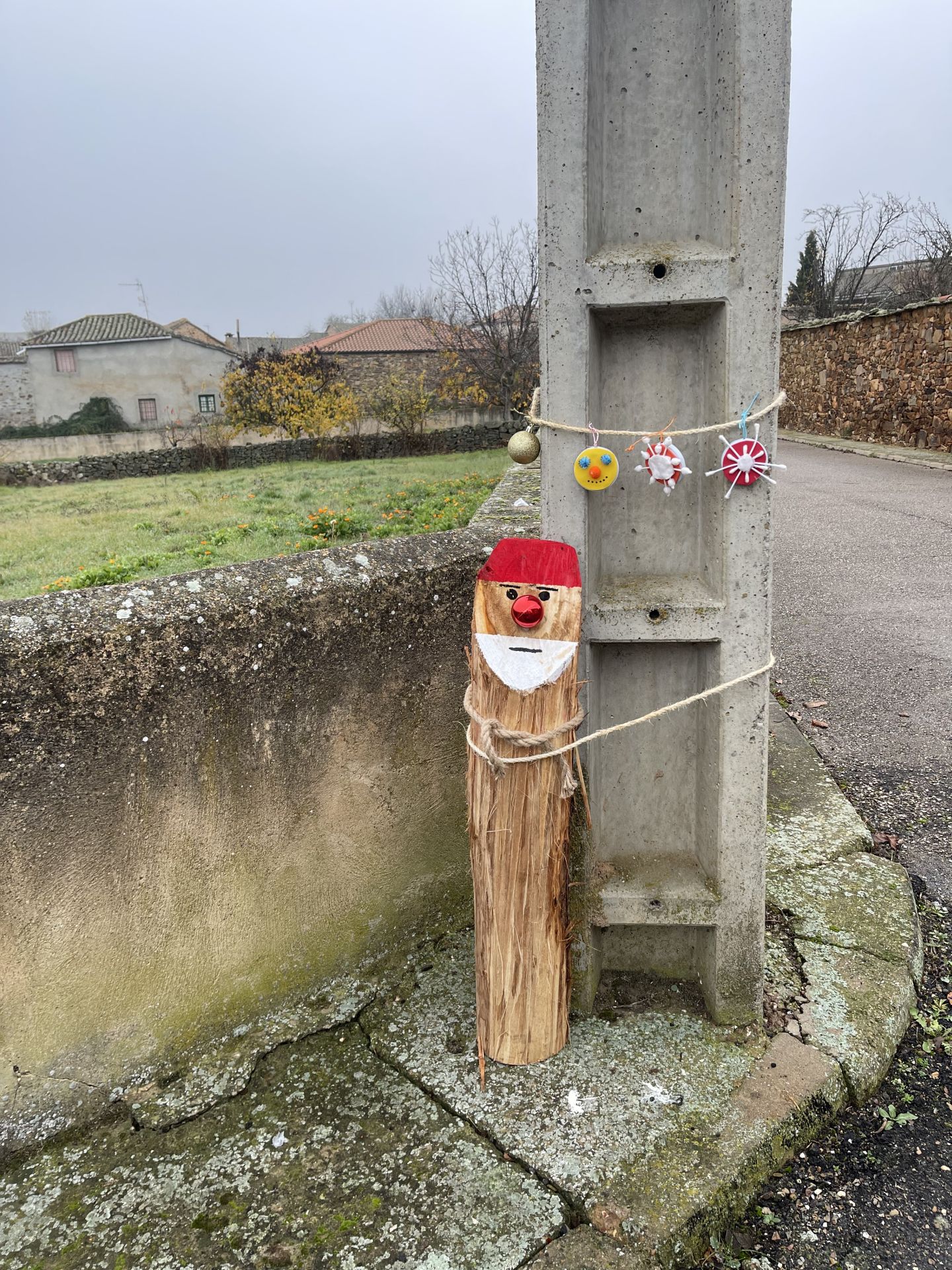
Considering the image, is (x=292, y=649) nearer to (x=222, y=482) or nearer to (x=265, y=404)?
(x=222, y=482)

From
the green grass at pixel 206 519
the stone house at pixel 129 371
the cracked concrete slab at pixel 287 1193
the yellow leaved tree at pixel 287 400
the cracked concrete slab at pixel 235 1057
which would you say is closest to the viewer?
the cracked concrete slab at pixel 287 1193

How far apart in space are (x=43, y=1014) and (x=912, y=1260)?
6.56ft

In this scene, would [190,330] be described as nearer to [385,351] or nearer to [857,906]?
[385,351]

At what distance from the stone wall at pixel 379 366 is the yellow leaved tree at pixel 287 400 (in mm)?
5904

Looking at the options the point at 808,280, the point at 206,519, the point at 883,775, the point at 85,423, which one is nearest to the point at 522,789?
the point at 883,775

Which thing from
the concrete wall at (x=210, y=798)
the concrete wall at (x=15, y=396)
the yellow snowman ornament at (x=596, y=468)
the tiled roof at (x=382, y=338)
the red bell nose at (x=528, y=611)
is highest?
the tiled roof at (x=382, y=338)

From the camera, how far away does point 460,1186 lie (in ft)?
6.21

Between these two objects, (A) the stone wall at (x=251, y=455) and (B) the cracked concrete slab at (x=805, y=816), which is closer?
(B) the cracked concrete slab at (x=805, y=816)

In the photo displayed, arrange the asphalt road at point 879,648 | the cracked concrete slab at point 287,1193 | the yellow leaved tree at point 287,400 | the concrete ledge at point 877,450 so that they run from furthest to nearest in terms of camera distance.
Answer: the yellow leaved tree at point 287,400 → the concrete ledge at point 877,450 → the asphalt road at point 879,648 → the cracked concrete slab at point 287,1193

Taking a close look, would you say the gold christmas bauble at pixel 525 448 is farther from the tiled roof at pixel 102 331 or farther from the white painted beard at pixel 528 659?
the tiled roof at pixel 102 331

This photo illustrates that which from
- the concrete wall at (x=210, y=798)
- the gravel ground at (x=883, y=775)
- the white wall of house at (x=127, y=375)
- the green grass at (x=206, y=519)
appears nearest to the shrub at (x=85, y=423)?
the white wall of house at (x=127, y=375)

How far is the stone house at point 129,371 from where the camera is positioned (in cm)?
4012

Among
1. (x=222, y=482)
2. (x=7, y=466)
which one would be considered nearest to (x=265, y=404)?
(x=7, y=466)

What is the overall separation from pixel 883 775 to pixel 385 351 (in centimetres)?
3864
